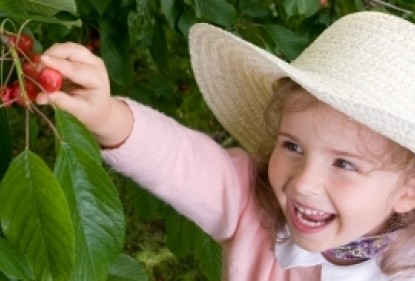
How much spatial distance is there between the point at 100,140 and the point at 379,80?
41cm

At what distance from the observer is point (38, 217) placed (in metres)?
0.87

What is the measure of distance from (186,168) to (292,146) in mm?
175

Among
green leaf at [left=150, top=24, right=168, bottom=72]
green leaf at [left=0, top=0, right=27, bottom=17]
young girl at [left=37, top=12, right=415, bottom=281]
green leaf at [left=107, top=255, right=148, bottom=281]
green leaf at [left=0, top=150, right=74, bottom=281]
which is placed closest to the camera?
green leaf at [left=0, top=150, right=74, bottom=281]

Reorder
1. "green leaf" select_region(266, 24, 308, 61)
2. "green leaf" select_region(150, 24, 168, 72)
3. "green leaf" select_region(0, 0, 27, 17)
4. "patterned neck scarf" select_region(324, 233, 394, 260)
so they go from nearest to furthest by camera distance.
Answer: "green leaf" select_region(0, 0, 27, 17)
"patterned neck scarf" select_region(324, 233, 394, 260)
"green leaf" select_region(266, 24, 308, 61)
"green leaf" select_region(150, 24, 168, 72)

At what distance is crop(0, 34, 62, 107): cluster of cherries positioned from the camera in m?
0.87

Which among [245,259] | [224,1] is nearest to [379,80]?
[245,259]

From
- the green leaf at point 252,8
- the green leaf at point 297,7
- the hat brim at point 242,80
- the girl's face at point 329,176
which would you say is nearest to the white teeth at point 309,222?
the girl's face at point 329,176

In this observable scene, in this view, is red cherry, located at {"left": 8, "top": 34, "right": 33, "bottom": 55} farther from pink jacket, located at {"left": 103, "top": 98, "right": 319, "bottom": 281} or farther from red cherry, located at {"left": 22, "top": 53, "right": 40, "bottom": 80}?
pink jacket, located at {"left": 103, "top": 98, "right": 319, "bottom": 281}

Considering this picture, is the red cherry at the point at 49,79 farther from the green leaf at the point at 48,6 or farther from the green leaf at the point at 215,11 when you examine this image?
the green leaf at the point at 215,11

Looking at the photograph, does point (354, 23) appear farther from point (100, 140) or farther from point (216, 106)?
point (100, 140)

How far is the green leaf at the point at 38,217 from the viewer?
861 millimetres

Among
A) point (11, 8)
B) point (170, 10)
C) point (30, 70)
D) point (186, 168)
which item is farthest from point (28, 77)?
point (170, 10)

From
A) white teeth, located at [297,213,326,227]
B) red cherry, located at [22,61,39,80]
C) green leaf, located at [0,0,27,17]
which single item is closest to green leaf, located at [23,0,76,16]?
green leaf, located at [0,0,27,17]

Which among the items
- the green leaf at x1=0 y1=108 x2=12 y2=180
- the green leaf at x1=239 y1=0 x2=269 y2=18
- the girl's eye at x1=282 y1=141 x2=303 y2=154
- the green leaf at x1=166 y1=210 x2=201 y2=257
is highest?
the green leaf at x1=0 y1=108 x2=12 y2=180
